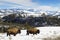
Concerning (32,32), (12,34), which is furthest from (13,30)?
(32,32)

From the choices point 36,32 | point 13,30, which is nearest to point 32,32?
point 36,32

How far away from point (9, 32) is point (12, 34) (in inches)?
17.6

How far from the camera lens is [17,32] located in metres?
27.0

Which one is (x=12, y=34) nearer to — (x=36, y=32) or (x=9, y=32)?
(x=9, y=32)

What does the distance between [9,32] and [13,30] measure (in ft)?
2.44

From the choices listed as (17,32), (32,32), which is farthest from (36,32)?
(17,32)

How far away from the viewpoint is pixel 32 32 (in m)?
26.9

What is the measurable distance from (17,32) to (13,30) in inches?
49.2

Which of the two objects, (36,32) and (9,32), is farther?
(36,32)

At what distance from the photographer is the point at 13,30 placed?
2586 cm

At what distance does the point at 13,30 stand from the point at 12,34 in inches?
27.7

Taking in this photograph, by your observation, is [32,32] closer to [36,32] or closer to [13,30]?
[36,32]

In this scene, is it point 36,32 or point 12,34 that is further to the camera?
point 36,32

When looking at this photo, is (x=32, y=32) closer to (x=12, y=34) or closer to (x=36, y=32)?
(x=36, y=32)
